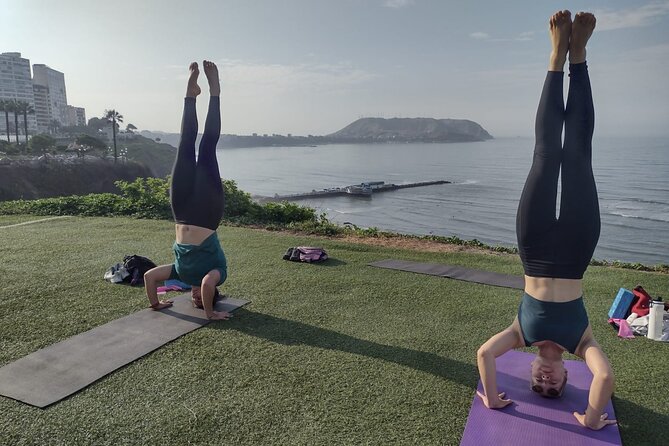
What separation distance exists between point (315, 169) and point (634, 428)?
74359 millimetres

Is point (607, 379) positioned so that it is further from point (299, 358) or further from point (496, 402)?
point (299, 358)

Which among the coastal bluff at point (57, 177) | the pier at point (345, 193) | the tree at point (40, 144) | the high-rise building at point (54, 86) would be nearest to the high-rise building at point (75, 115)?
the high-rise building at point (54, 86)

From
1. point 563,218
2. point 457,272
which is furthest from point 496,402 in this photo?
point 457,272

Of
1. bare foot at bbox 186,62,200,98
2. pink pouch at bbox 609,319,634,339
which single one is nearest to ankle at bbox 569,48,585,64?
pink pouch at bbox 609,319,634,339

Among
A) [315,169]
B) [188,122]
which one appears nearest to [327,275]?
[188,122]

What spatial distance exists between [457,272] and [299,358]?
139 inches

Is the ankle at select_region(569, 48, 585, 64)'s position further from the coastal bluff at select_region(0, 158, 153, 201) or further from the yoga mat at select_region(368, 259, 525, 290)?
the coastal bluff at select_region(0, 158, 153, 201)

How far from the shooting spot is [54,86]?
136 metres

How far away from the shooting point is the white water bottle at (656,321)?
4.41 meters

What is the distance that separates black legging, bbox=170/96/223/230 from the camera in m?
4.70

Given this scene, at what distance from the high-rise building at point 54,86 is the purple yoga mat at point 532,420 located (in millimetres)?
147537

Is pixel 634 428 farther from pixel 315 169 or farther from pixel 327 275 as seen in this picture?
pixel 315 169

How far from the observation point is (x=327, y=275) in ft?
21.2

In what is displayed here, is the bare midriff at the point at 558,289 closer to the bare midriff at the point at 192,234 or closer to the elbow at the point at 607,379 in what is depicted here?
the elbow at the point at 607,379
